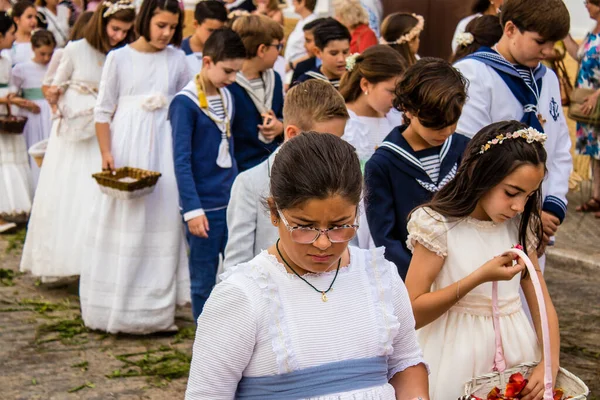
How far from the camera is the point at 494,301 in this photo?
150 inches

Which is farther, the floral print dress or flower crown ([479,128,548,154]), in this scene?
the floral print dress

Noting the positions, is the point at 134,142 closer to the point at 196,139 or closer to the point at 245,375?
the point at 196,139

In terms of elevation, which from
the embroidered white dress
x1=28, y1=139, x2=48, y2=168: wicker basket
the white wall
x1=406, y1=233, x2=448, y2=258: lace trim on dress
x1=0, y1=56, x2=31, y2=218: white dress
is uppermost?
the embroidered white dress

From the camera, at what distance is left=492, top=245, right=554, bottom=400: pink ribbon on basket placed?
330 centimetres

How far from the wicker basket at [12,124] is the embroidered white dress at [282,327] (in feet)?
25.8

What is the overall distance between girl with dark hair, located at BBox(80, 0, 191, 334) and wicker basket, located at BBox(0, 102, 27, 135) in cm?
340

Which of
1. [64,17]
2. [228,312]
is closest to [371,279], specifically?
[228,312]

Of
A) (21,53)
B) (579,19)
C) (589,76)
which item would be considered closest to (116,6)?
(21,53)

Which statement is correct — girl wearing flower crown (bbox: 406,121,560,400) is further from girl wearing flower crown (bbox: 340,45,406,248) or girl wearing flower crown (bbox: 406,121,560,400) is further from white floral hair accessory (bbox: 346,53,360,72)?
white floral hair accessory (bbox: 346,53,360,72)

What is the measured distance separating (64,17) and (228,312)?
1093cm

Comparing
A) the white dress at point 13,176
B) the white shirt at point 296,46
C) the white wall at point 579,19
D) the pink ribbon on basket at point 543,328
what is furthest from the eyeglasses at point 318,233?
the white wall at point 579,19

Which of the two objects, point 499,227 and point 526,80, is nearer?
point 499,227

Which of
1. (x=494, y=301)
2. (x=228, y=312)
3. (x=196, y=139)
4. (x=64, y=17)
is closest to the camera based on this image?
(x=228, y=312)

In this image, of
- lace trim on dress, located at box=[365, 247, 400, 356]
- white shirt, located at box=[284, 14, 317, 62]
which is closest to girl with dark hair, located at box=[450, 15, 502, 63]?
lace trim on dress, located at box=[365, 247, 400, 356]
